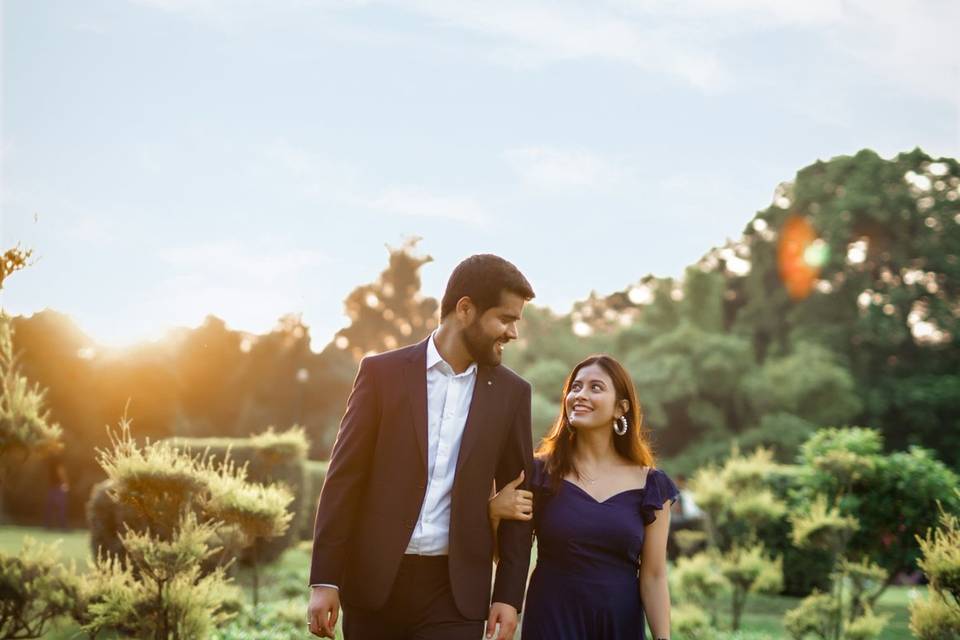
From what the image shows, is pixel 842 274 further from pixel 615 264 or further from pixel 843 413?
pixel 615 264

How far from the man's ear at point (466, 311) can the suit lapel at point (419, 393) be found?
0.22 m

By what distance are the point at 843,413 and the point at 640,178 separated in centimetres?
1900

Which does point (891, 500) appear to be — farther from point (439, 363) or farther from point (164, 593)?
point (439, 363)

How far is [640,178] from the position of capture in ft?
49.3

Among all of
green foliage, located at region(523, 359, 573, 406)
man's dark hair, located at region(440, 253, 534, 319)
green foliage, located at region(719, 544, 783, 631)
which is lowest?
green foliage, located at region(719, 544, 783, 631)

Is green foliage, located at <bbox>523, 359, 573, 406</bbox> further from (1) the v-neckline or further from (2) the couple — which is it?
(2) the couple

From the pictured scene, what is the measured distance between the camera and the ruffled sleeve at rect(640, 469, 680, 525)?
14.0 ft

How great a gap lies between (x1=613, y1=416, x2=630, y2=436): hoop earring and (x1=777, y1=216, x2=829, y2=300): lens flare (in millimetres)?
30662

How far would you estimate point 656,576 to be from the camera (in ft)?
13.9

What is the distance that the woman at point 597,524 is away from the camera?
418cm

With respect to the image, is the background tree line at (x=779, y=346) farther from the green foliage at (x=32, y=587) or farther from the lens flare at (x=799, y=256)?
the green foliage at (x=32, y=587)

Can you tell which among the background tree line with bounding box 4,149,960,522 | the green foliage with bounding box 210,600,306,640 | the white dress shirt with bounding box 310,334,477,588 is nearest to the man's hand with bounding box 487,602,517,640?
the white dress shirt with bounding box 310,334,477,588

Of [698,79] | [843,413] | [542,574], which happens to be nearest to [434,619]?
[542,574]

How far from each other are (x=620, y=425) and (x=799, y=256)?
32206 mm
